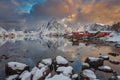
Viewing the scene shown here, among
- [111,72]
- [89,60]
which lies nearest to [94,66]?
[89,60]

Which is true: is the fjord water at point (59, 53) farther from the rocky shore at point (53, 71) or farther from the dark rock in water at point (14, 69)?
the rocky shore at point (53, 71)

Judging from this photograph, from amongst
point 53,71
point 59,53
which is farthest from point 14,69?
point 59,53

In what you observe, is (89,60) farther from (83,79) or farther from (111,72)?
(83,79)

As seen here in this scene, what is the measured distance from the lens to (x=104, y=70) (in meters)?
22.6

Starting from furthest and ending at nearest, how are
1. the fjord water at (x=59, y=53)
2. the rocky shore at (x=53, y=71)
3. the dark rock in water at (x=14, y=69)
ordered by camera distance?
the fjord water at (x=59, y=53), the dark rock in water at (x=14, y=69), the rocky shore at (x=53, y=71)

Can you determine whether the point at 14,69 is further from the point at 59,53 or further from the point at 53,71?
the point at 59,53

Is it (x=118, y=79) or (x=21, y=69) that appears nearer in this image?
(x=118, y=79)

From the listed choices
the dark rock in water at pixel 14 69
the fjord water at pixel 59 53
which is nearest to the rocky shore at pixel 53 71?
the dark rock in water at pixel 14 69

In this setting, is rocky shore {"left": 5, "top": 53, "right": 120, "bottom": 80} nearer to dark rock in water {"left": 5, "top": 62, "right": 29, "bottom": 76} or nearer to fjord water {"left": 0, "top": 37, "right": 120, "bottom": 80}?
dark rock in water {"left": 5, "top": 62, "right": 29, "bottom": 76}

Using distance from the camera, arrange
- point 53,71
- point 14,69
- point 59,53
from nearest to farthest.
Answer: point 14,69
point 53,71
point 59,53

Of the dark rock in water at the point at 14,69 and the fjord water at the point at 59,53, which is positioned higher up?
the dark rock in water at the point at 14,69

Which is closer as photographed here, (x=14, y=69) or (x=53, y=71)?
(x=14, y=69)

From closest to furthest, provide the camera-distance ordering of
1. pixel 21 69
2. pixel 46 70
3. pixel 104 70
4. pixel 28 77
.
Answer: pixel 28 77 < pixel 46 70 < pixel 21 69 < pixel 104 70

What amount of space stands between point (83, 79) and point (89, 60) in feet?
27.6
